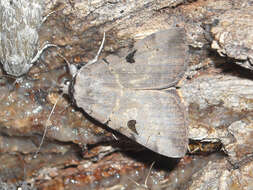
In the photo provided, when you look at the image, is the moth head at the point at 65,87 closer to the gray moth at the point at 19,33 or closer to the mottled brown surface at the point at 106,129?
the mottled brown surface at the point at 106,129

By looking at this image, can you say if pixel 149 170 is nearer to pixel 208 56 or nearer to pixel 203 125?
pixel 203 125

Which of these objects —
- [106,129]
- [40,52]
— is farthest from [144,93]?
[40,52]

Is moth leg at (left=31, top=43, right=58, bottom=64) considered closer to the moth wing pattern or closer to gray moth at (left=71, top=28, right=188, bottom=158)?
gray moth at (left=71, top=28, right=188, bottom=158)

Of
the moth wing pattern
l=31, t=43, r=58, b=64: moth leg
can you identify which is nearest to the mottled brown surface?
l=31, t=43, r=58, b=64: moth leg

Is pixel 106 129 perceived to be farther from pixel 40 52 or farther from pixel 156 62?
pixel 40 52

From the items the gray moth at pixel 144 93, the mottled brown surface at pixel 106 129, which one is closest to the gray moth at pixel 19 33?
the mottled brown surface at pixel 106 129

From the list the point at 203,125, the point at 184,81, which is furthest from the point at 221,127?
the point at 184,81
